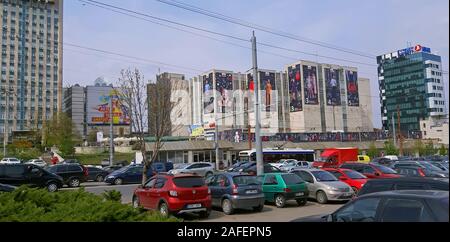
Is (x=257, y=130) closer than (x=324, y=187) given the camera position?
No

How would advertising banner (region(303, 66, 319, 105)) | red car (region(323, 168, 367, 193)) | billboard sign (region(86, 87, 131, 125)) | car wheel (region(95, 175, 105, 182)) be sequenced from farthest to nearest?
billboard sign (region(86, 87, 131, 125))
advertising banner (region(303, 66, 319, 105))
car wheel (region(95, 175, 105, 182))
red car (region(323, 168, 367, 193))

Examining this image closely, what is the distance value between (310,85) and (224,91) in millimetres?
26165

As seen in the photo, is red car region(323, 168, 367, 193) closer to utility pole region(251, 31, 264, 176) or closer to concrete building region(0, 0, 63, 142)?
utility pole region(251, 31, 264, 176)

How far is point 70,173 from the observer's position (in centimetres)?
2962

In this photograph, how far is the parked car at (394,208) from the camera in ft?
14.7

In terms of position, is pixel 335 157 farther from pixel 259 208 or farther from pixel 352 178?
pixel 259 208

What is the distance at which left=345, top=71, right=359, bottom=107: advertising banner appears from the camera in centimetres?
12762

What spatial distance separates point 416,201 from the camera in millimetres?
4949

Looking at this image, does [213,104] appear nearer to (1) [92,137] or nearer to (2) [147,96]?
(1) [92,137]

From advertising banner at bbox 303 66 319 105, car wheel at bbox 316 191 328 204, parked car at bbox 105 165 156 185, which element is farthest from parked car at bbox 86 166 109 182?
advertising banner at bbox 303 66 319 105

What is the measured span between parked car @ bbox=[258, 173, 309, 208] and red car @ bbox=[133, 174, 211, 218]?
12.8ft

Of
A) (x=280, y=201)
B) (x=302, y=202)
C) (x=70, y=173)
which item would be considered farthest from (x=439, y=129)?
(x=70, y=173)

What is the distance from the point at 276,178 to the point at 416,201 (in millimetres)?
12059
